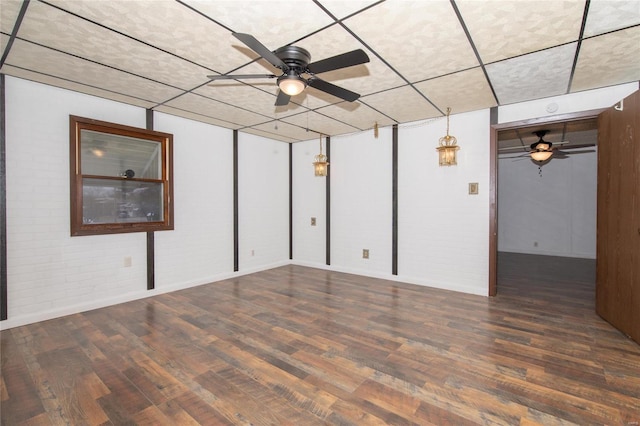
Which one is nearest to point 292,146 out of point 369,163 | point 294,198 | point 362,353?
point 294,198

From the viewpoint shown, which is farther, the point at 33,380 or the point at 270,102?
the point at 270,102

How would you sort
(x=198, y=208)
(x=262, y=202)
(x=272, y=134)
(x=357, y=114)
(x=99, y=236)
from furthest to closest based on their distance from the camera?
(x=262, y=202), (x=272, y=134), (x=198, y=208), (x=357, y=114), (x=99, y=236)

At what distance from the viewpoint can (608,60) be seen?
2.79m

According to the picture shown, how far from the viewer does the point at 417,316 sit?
354 cm

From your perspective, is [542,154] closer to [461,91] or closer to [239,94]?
[461,91]

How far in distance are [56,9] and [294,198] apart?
→ 4897 mm

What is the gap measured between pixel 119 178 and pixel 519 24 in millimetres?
4674

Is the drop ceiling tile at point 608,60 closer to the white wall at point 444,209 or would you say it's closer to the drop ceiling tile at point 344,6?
the white wall at point 444,209

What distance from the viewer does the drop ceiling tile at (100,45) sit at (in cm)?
219

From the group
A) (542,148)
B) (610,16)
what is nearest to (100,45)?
(610,16)

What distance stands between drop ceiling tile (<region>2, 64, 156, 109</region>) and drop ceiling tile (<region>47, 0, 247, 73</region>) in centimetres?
163

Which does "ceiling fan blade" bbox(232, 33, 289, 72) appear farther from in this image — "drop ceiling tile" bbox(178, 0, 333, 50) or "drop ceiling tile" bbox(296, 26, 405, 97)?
"drop ceiling tile" bbox(296, 26, 405, 97)

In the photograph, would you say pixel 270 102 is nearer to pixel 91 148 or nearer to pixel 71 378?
pixel 91 148

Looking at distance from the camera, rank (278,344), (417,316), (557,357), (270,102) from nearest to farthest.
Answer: (557,357) < (278,344) < (417,316) < (270,102)
